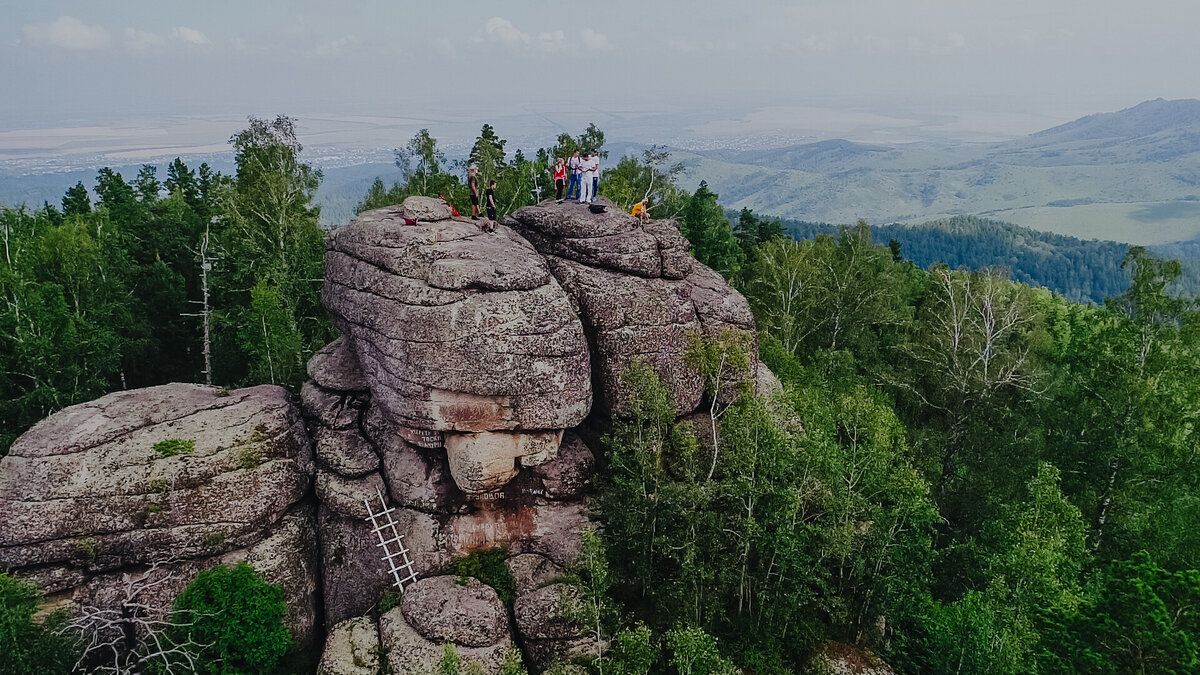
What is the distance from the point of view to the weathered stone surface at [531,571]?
2358 cm

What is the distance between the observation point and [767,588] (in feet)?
73.9

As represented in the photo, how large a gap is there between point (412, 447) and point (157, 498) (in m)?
8.54

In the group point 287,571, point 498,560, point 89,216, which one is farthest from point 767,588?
point 89,216

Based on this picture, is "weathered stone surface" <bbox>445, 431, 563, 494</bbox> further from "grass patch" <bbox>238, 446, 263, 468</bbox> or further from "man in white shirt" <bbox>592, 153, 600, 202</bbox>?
"man in white shirt" <bbox>592, 153, 600, 202</bbox>

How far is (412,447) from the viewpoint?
83.3ft

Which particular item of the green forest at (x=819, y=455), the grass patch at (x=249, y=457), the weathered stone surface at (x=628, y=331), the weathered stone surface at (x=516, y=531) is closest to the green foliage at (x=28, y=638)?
the grass patch at (x=249, y=457)

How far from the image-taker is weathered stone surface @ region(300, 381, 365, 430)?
2650 centimetres

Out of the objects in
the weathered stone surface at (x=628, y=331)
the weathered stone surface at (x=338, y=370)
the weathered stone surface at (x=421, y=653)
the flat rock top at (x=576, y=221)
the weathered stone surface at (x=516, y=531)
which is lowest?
the weathered stone surface at (x=421, y=653)

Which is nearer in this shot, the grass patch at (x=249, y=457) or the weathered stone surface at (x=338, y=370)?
the grass patch at (x=249, y=457)

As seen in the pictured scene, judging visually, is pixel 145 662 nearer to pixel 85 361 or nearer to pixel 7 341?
pixel 85 361

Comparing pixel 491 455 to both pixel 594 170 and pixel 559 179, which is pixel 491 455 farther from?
pixel 559 179

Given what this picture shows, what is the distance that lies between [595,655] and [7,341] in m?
32.2

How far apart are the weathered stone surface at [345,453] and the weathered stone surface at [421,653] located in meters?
5.90

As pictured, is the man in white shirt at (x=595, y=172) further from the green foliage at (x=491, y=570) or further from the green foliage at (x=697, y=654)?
the green foliage at (x=697, y=654)
